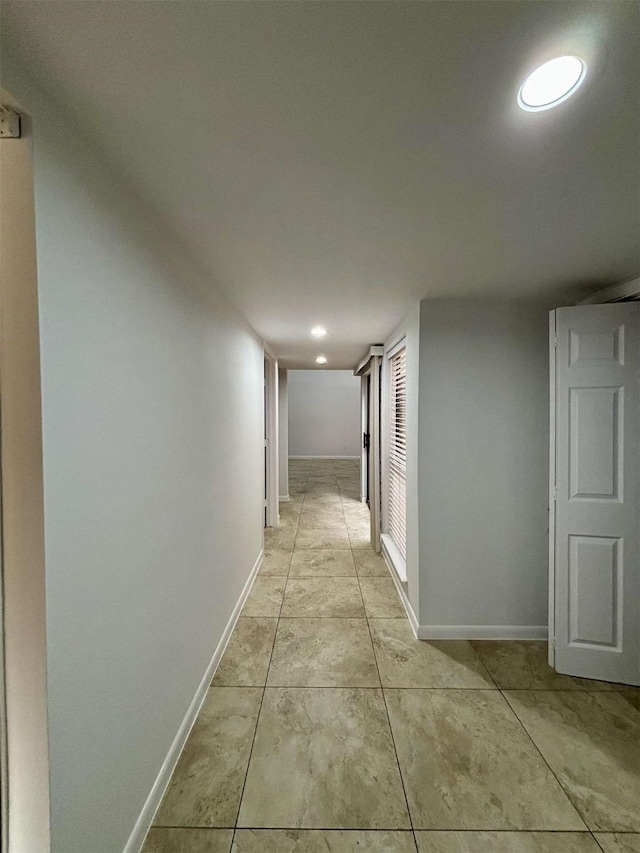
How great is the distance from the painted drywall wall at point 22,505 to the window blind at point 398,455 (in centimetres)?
265

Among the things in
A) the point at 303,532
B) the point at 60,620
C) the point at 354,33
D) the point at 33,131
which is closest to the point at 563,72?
the point at 354,33

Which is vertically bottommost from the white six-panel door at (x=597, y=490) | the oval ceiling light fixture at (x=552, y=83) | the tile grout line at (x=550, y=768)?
the tile grout line at (x=550, y=768)

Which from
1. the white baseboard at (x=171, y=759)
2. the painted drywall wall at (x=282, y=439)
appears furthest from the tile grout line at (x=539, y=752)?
the painted drywall wall at (x=282, y=439)

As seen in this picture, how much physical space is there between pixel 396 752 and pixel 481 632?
3.72ft

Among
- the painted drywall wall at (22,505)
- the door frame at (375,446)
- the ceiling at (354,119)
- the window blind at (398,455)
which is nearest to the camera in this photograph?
the ceiling at (354,119)

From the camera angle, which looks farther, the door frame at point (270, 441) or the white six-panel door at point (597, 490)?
the door frame at point (270, 441)

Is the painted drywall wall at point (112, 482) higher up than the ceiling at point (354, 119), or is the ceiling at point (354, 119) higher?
the ceiling at point (354, 119)

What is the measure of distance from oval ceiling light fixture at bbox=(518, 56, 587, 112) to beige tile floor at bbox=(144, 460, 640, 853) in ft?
7.61

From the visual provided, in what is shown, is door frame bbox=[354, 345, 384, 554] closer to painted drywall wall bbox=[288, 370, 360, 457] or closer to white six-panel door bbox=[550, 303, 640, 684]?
white six-panel door bbox=[550, 303, 640, 684]

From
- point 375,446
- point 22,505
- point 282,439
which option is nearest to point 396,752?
point 22,505

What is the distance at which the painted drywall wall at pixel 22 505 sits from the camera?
0.77 metres

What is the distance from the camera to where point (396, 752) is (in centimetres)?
155

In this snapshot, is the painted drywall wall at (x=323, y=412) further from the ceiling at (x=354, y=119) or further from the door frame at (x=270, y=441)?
the ceiling at (x=354, y=119)

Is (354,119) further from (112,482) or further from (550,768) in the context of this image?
(550,768)
